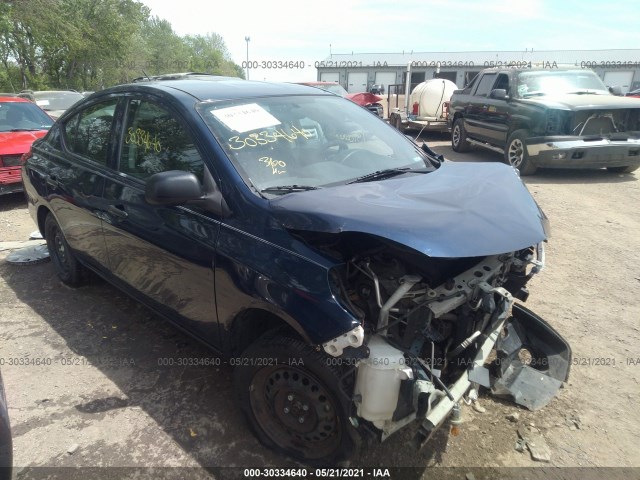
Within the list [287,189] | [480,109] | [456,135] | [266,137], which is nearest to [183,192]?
[287,189]

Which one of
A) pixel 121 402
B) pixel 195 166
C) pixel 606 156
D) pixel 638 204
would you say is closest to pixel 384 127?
pixel 195 166

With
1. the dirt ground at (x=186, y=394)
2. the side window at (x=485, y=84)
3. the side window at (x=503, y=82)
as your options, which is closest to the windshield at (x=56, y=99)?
the dirt ground at (x=186, y=394)

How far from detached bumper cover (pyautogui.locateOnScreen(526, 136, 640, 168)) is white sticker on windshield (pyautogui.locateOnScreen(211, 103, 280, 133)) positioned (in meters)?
6.55

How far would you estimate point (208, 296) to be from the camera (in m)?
2.57

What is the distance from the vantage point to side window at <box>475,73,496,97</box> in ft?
32.8

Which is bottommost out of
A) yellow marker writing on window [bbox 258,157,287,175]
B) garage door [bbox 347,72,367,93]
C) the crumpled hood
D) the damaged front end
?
the damaged front end

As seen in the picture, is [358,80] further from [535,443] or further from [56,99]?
[535,443]

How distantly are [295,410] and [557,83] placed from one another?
8.94 metres

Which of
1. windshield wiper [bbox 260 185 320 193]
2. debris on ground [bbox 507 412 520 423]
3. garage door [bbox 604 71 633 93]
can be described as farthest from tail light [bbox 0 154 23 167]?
garage door [bbox 604 71 633 93]

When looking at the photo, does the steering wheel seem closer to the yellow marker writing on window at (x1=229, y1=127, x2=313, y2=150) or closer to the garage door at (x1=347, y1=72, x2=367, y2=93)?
the yellow marker writing on window at (x1=229, y1=127, x2=313, y2=150)

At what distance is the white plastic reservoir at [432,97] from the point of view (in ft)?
45.6

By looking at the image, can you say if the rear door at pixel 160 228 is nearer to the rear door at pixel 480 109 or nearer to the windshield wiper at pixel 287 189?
the windshield wiper at pixel 287 189

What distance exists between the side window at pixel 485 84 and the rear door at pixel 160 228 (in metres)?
8.72

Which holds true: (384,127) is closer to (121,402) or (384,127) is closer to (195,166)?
(195,166)
